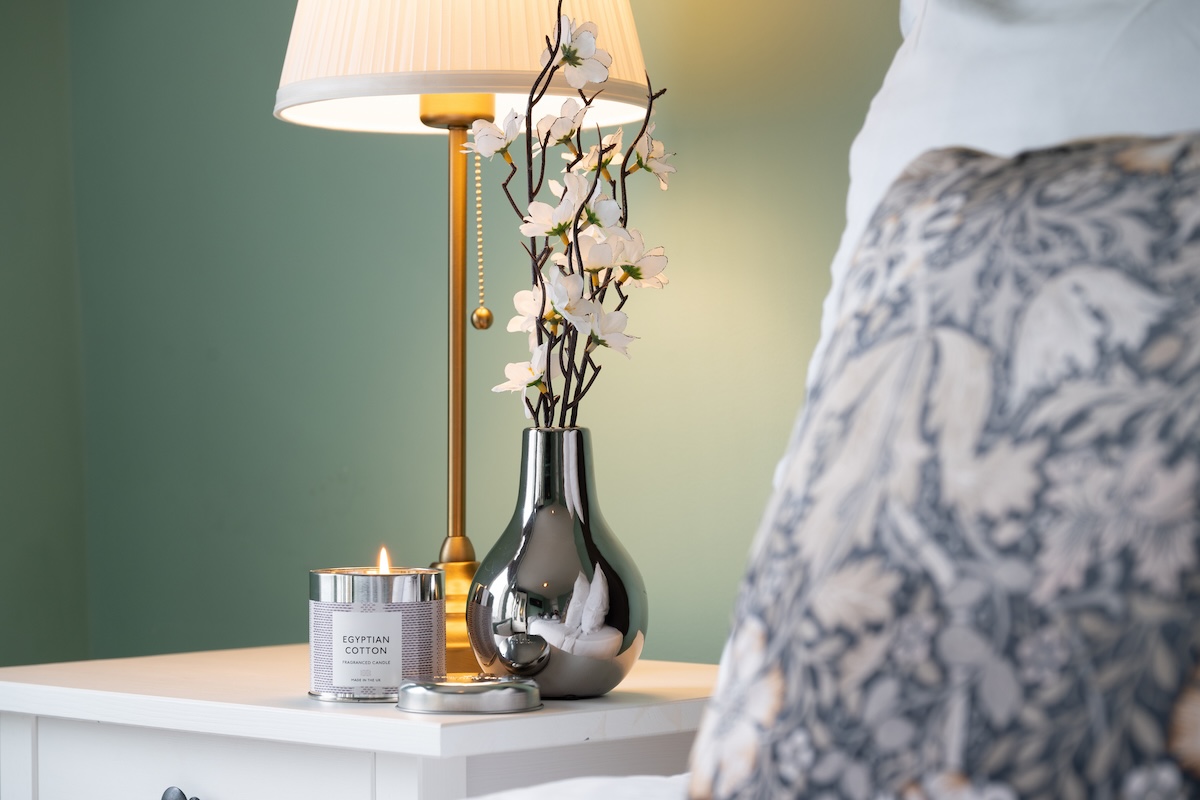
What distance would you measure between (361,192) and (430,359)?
22 centimetres

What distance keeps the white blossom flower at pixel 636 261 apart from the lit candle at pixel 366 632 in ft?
0.95

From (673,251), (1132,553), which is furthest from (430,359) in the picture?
(1132,553)

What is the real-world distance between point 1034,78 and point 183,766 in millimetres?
796

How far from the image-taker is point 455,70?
1.19m

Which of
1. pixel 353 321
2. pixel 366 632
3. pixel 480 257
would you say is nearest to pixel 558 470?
pixel 366 632

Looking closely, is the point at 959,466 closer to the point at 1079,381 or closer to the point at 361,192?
the point at 1079,381

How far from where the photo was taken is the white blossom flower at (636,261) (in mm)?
1142

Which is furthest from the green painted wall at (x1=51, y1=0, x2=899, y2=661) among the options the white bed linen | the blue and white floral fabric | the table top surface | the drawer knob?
the blue and white floral fabric

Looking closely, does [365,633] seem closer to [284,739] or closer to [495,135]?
[284,739]

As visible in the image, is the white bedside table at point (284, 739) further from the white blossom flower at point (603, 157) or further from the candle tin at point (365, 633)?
the white blossom flower at point (603, 157)

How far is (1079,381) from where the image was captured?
41 cm

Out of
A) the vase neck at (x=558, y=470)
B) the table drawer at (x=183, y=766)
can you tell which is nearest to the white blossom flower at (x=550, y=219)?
the vase neck at (x=558, y=470)

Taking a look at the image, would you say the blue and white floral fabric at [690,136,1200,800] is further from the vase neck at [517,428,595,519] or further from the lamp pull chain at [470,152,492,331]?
the lamp pull chain at [470,152,492,331]

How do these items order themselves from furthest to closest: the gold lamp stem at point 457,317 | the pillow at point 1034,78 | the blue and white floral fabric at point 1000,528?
the gold lamp stem at point 457,317 → the pillow at point 1034,78 → the blue and white floral fabric at point 1000,528
